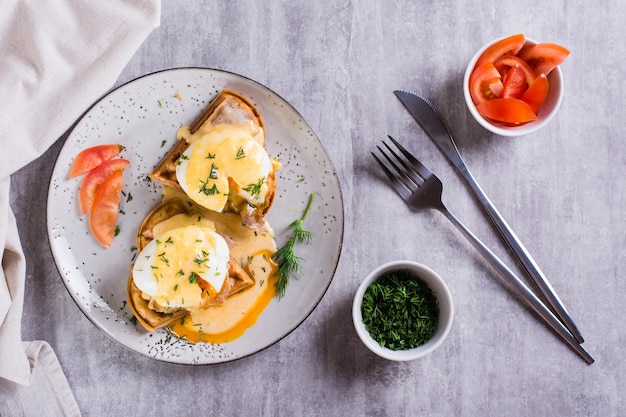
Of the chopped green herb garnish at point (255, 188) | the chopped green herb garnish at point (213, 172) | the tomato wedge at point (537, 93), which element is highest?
the chopped green herb garnish at point (213, 172)

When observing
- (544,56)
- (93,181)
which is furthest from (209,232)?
(544,56)

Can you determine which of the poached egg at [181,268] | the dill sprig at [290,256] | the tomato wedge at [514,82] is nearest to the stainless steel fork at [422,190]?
the dill sprig at [290,256]

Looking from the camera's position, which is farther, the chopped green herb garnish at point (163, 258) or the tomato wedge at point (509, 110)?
the tomato wedge at point (509, 110)

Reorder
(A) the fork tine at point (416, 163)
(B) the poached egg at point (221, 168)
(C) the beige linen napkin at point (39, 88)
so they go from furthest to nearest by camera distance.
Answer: (A) the fork tine at point (416, 163) → (B) the poached egg at point (221, 168) → (C) the beige linen napkin at point (39, 88)

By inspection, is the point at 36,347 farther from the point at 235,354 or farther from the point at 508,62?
the point at 508,62

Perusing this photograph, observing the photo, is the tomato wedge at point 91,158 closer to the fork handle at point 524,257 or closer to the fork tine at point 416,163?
the fork tine at point 416,163

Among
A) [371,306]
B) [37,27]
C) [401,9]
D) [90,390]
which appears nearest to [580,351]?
[371,306]

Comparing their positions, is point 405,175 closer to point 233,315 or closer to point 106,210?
point 233,315
